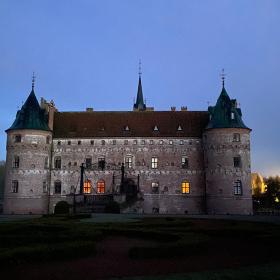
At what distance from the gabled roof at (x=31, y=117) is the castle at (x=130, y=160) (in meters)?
0.12

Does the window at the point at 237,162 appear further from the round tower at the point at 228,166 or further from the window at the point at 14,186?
the window at the point at 14,186

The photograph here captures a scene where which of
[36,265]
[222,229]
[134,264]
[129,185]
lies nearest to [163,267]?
[134,264]

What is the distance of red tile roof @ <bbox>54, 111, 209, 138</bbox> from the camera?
5084 cm

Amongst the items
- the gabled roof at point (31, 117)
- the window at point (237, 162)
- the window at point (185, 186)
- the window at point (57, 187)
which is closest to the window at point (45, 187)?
the window at point (57, 187)

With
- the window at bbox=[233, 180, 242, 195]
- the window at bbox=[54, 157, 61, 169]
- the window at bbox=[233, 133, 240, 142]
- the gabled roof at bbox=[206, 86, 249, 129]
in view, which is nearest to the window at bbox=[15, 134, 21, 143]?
the window at bbox=[54, 157, 61, 169]

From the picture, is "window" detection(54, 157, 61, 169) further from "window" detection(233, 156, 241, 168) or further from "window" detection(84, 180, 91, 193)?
"window" detection(233, 156, 241, 168)

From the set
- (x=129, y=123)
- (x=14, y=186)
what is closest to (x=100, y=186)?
(x=129, y=123)

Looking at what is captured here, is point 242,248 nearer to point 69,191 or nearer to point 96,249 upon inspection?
point 96,249

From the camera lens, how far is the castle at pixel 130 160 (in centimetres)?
4781

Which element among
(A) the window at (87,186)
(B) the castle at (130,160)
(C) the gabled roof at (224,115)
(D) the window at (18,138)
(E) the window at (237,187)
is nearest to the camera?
(E) the window at (237,187)

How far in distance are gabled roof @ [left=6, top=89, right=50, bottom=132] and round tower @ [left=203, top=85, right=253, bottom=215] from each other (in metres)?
21.0

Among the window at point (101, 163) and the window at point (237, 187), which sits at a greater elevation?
the window at point (101, 163)

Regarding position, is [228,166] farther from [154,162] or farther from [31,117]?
[31,117]

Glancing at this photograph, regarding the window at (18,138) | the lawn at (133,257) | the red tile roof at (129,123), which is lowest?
the lawn at (133,257)
